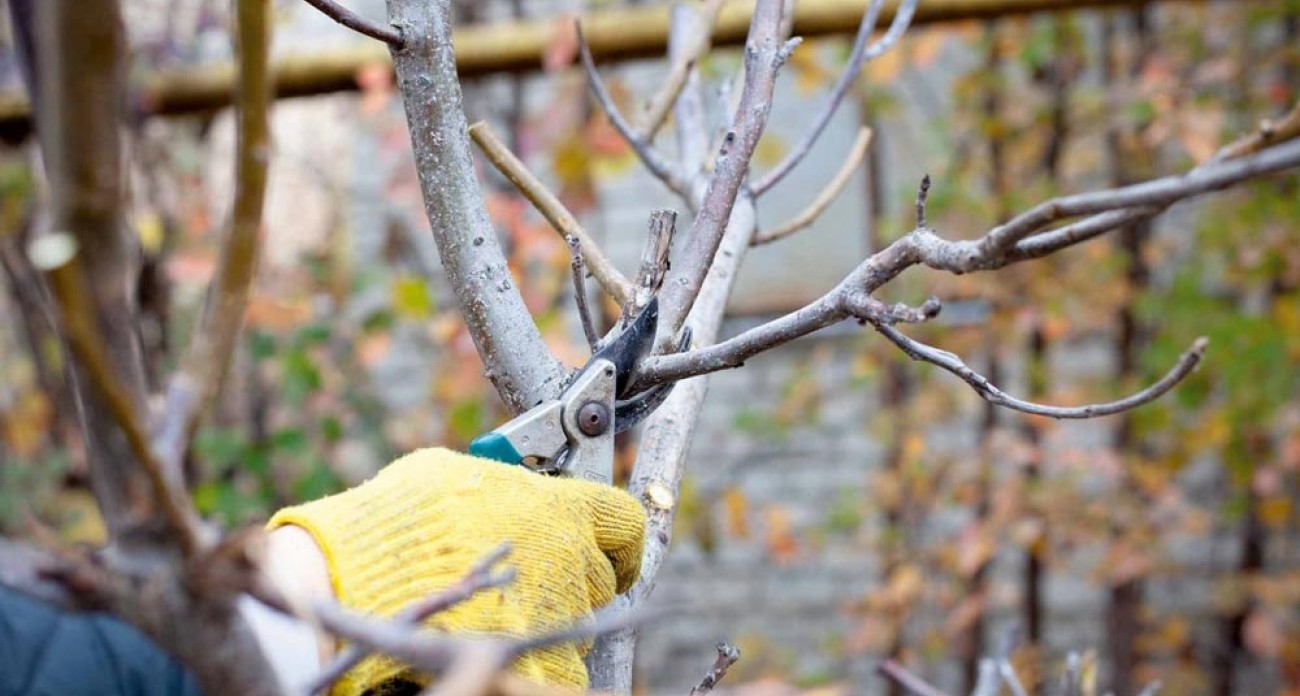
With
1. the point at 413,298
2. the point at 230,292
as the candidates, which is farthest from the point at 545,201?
the point at 413,298

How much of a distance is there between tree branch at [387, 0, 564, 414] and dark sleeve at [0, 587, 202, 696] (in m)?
0.34

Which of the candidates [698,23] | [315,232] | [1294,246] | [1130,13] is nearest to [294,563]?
[698,23]

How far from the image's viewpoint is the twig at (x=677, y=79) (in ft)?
4.30

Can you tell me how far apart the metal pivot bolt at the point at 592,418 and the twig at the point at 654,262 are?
0.27 feet

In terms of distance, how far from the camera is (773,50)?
108cm

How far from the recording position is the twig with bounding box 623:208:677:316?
95 cm

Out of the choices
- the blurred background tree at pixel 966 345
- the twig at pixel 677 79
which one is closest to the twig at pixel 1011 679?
the twig at pixel 677 79

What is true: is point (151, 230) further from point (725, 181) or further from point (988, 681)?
point (988, 681)

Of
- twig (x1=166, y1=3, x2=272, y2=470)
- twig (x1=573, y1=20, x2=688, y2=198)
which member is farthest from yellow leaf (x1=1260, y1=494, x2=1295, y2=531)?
twig (x1=166, y1=3, x2=272, y2=470)

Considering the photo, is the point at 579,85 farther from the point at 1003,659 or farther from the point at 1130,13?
the point at 1003,659

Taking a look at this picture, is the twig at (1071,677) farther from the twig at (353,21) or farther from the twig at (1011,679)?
the twig at (353,21)

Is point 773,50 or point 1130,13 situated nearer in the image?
point 773,50

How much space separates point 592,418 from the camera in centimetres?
93

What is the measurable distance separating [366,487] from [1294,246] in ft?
9.16
